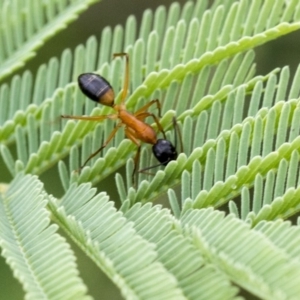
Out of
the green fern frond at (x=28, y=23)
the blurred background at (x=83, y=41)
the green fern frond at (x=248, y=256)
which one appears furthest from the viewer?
the blurred background at (x=83, y=41)

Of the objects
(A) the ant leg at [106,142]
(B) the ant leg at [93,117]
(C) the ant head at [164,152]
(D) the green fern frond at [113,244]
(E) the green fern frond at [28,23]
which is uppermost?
(E) the green fern frond at [28,23]

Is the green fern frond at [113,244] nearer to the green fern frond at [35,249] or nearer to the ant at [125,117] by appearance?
the green fern frond at [35,249]

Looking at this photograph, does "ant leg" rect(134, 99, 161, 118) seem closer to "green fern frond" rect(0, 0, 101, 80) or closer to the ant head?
the ant head

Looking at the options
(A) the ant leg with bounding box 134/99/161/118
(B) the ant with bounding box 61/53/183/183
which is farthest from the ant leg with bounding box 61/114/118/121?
(A) the ant leg with bounding box 134/99/161/118

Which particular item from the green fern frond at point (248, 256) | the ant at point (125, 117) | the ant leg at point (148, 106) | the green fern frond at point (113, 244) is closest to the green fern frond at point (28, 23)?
the ant at point (125, 117)

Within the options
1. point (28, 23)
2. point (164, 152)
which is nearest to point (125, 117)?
point (164, 152)

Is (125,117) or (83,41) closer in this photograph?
(125,117)

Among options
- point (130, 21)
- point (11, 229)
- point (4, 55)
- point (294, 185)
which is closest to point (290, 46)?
point (130, 21)

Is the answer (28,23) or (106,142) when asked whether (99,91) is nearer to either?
(106,142)
